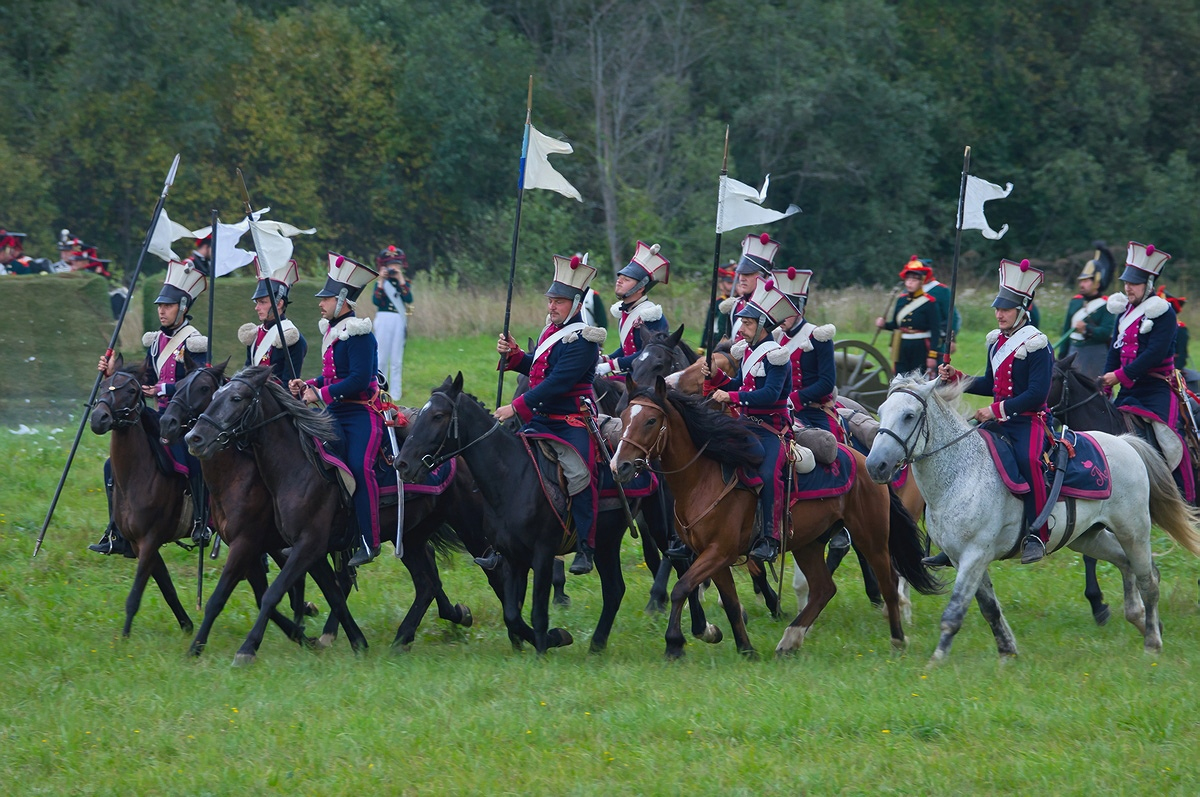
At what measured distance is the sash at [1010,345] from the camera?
932 centimetres

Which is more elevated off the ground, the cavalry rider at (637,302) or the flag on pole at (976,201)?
the flag on pole at (976,201)

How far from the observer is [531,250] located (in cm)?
3123

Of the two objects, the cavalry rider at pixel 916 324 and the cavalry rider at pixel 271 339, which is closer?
the cavalry rider at pixel 271 339

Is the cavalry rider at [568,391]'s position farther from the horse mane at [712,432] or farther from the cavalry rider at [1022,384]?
the cavalry rider at [1022,384]

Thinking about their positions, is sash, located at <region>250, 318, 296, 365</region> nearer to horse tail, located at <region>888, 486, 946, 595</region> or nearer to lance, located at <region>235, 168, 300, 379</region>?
lance, located at <region>235, 168, 300, 379</region>

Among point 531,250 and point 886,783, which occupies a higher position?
point 531,250

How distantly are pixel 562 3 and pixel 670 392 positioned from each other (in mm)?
31440

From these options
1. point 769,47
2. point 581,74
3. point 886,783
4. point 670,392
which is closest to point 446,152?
point 581,74

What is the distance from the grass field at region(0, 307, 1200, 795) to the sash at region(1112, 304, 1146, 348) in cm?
205

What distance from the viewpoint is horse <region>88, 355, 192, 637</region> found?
32.1 ft

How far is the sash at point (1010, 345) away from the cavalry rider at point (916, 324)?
24.1 feet

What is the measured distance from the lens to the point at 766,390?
9484 mm

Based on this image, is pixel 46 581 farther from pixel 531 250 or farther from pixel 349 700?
pixel 531 250

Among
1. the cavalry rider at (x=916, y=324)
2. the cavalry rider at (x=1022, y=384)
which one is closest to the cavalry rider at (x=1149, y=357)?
the cavalry rider at (x=1022, y=384)
